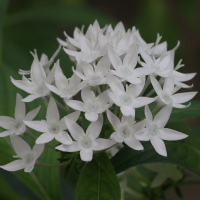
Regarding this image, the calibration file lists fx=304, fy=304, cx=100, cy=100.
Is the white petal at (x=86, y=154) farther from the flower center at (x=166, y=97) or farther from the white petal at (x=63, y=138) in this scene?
the flower center at (x=166, y=97)

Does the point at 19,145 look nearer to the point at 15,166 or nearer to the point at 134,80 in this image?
the point at 15,166

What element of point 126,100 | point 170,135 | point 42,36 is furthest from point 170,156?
point 42,36

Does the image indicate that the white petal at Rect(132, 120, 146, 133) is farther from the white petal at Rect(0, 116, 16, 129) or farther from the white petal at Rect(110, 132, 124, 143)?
the white petal at Rect(0, 116, 16, 129)

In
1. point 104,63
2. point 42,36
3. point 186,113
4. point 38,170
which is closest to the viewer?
point 104,63

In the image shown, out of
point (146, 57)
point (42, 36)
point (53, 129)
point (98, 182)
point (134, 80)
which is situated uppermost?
point (42, 36)

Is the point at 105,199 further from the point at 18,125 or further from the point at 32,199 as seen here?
the point at 32,199

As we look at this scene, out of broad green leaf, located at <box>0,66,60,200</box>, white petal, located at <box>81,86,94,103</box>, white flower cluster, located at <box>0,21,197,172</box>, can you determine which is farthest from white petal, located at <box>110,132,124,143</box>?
broad green leaf, located at <box>0,66,60,200</box>

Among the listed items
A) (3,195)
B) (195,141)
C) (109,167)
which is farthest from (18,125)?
(3,195)

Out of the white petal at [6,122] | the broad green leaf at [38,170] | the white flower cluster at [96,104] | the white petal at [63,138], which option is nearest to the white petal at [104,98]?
the white flower cluster at [96,104]
